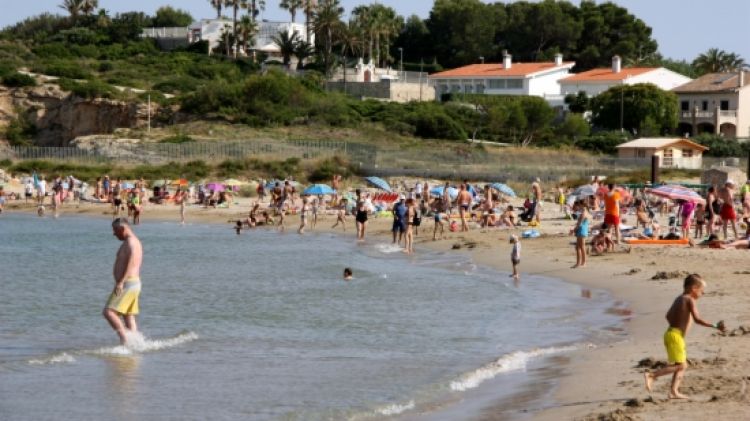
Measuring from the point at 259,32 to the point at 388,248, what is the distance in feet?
213

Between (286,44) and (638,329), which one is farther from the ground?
(286,44)

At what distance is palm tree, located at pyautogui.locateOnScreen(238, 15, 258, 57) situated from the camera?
3418 inches

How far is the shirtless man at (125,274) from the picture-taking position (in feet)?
43.8

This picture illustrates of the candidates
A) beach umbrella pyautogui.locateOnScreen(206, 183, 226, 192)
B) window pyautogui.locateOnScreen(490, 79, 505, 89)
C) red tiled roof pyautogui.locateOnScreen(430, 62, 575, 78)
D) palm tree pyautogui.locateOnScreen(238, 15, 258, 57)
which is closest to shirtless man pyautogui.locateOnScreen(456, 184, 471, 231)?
beach umbrella pyautogui.locateOnScreen(206, 183, 226, 192)

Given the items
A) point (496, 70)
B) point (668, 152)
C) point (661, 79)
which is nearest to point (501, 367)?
point (668, 152)

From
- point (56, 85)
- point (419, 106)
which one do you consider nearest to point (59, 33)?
point (56, 85)

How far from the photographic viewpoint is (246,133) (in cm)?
6388

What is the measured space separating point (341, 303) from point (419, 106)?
54.5 meters

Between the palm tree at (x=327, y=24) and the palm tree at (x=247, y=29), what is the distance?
4.78m

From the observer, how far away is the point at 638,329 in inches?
602

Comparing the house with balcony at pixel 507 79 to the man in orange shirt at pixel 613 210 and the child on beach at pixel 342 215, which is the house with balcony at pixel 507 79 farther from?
the man in orange shirt at pixel 613 210

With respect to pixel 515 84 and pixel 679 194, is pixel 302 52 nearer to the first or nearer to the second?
pixel 515 84

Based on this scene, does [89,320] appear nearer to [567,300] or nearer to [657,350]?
[567,300]

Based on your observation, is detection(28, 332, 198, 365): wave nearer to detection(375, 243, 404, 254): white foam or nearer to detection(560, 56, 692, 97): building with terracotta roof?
detection(375, 243, 404, 254): white foam
